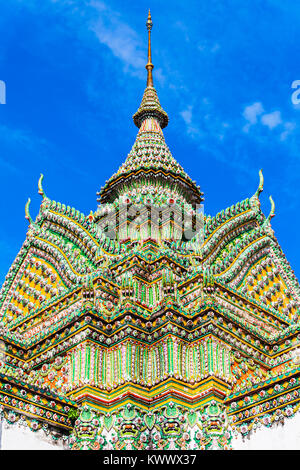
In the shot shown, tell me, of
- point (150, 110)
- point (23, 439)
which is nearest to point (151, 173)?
point (150, 110)

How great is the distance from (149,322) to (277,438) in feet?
14.4

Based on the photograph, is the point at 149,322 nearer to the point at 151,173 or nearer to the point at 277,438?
the point at 277,438

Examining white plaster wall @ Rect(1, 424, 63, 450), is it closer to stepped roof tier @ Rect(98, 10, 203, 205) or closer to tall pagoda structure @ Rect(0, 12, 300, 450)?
tall pagoda structure @ Rect(0, 12, 300, 450)

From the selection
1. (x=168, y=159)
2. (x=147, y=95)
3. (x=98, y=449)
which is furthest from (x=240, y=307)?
(x=147, y=95)

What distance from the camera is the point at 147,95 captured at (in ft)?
89.4

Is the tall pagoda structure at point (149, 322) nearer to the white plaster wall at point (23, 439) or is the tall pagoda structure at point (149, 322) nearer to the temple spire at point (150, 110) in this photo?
the white plaster wall at point (23, 439)

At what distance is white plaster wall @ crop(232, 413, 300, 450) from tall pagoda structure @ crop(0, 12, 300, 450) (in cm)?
11

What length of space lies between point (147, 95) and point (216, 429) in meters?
16.8

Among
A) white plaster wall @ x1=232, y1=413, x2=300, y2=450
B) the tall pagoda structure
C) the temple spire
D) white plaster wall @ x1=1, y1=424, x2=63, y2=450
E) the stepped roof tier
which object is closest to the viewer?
white plaster wall @ x1=232, y1=413, x2=300, y2=450

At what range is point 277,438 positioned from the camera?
1270 cm

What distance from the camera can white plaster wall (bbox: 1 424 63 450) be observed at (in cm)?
1277

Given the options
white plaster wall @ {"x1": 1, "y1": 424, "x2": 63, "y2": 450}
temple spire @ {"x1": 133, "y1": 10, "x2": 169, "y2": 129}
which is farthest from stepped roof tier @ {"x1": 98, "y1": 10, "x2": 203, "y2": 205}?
white plaster wall @ {"x1": 1, "y1": 424, "x2": 63, "y2": 450}

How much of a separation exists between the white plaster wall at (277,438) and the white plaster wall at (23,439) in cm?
400

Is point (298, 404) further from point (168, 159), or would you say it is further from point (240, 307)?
point (168, 159)
